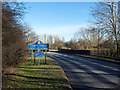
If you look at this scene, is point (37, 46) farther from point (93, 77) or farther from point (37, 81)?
point (93, 77)

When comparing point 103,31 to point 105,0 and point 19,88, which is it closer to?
point 105,0

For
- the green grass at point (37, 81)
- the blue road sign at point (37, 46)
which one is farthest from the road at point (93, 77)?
the blue road sign at point (37, 46)

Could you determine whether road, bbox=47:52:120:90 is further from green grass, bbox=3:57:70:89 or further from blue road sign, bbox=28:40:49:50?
blue road sign, bbox=28:40:49:50

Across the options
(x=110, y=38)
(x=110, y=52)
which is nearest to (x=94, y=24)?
(x=110, y=38)

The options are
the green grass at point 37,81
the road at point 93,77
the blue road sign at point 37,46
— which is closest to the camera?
the green grass at point 37,81

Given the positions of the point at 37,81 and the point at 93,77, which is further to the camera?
→ the point at 93,77

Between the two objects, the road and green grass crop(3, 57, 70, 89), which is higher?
green grass crop(3, 57, 70, 89)

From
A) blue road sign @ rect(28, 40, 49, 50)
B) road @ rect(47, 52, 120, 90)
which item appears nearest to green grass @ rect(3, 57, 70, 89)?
road @ rect(47, 52, 120, 90)

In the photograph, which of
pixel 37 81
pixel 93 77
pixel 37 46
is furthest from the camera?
pixel 37 46

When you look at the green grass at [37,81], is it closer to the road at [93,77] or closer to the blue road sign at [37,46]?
the road at [93,77]

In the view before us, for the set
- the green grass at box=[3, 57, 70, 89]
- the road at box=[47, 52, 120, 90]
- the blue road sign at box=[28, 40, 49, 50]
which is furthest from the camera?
the blue road sign at box=[28, 40, 49, 50]

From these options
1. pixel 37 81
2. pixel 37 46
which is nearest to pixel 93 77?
pixel 37 81

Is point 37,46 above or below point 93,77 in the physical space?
above

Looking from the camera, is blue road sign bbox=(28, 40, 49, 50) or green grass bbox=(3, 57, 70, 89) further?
blue road sign bbox=(28, 40, 49, 50)
